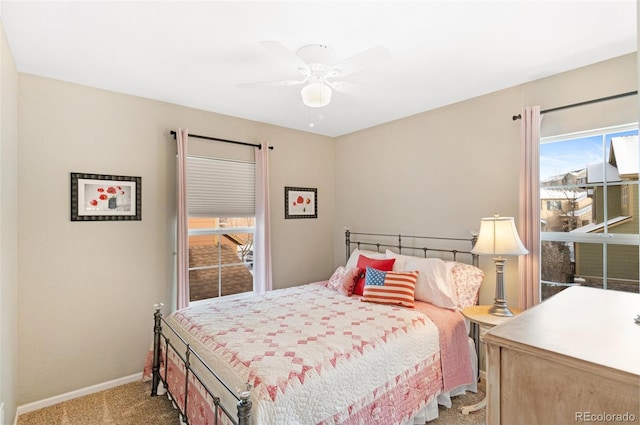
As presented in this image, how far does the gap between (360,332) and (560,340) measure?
1.48 meters

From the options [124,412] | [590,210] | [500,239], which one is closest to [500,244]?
[500,239]

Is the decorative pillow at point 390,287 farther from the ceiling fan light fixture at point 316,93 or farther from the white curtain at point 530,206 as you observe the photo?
the ceiling fan light fixture at point 316,93

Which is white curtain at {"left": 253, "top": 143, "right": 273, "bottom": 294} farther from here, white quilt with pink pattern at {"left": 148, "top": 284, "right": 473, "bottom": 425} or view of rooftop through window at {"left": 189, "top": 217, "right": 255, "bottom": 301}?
white quilt with pink pattern at {"left": 148, "top": 284, "right": 473, "bottom": 425}

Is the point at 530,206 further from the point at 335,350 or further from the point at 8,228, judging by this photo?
the point at 8,228

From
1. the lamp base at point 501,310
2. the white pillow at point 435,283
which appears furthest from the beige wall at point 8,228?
the lamp base at point 501,310

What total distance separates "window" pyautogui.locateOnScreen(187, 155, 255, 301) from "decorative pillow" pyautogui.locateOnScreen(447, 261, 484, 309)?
2.32 meters

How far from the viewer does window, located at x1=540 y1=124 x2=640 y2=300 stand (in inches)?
93.3

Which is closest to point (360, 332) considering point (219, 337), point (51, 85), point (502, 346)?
point (219, 337)

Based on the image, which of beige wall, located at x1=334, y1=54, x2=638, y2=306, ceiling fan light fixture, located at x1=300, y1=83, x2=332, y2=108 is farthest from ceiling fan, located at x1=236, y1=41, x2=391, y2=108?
beige wall, located at x1=334, y1=54, x2=638, y2=306

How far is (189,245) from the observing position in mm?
3443

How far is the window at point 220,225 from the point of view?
3457mm

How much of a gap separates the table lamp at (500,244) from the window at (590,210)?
52 centimetres

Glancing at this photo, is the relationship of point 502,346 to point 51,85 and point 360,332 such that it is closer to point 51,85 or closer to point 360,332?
point 360,332

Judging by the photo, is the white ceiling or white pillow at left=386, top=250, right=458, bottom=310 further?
white pillow at left=386, top=250, right=458, bottom=310
